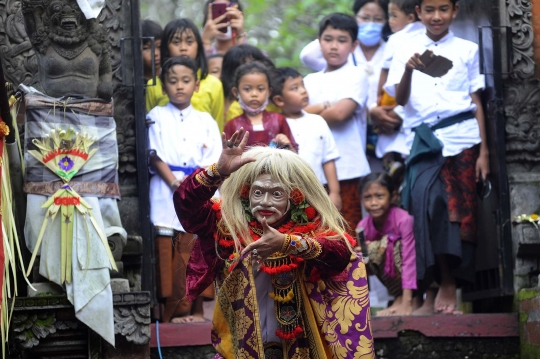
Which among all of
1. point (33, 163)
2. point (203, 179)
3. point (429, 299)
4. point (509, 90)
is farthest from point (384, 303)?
point (203, 179)

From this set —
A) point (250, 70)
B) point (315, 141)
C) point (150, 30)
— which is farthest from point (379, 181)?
point (150, 30)

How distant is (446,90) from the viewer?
370 inches

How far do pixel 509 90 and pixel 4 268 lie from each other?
427cm

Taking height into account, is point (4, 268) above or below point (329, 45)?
below

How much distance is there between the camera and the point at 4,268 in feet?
22.9

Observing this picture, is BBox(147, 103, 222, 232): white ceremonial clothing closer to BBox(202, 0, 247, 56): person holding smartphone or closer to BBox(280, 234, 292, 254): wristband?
BBox(202, 0, 247, 56): person holding smartphone

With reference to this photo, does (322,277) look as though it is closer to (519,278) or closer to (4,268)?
(4,268)

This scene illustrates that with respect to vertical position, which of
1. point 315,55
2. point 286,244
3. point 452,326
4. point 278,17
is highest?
point 278,17

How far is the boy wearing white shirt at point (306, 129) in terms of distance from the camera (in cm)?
940

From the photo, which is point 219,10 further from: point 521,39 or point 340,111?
point 521,39

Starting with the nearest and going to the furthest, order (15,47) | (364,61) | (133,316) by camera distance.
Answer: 1. (133,316)
2. (15,47)
3. (364,61)

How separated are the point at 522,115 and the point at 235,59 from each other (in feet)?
7.85

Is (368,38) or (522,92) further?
(368,38)

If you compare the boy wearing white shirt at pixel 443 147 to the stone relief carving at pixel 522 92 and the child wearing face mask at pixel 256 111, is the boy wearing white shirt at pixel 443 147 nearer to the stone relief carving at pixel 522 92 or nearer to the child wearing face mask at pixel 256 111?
the stone relief carving at pixel 522 92
